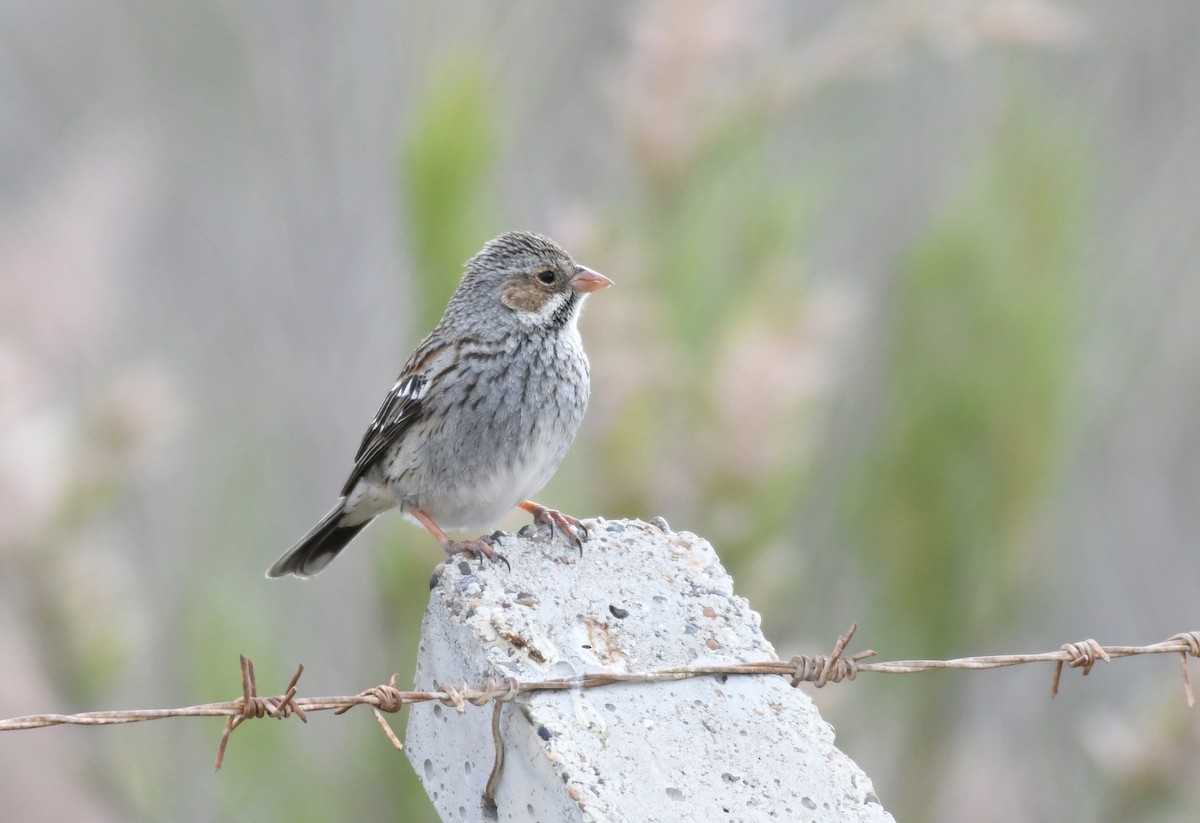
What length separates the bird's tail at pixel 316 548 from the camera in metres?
4.26

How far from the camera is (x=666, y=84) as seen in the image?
5379 mm

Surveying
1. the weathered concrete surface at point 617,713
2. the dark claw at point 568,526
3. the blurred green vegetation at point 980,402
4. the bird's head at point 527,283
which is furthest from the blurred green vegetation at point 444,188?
the weathered concrete surface at point 617,713

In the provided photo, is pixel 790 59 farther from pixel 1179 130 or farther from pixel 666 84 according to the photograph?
pixel 1179 130

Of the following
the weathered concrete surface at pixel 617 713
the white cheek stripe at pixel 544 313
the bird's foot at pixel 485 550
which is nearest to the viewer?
the weathered concrete surface at pixel 617 713

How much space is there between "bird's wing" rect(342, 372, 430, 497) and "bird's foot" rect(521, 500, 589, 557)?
60 cm

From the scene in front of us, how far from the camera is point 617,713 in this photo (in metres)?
2.57

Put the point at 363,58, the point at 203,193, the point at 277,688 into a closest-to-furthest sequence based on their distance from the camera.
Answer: the point at 277,688 < the point at 363,58 < the point at 203,193

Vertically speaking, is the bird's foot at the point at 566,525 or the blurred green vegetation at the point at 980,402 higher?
the blurred green vegetation at the point at 980,402

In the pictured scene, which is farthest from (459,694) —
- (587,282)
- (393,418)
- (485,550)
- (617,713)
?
(587,282)

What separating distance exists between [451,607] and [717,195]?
341cm

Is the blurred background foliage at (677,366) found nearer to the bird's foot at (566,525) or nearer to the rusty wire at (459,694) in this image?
the bird's foot at (566,525)

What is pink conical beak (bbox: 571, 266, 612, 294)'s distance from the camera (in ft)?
14.1

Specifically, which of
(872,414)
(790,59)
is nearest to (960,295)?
(872,414)

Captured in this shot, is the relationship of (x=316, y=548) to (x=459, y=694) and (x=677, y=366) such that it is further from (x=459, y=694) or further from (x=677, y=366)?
(x=459, y=694)
